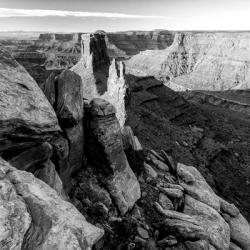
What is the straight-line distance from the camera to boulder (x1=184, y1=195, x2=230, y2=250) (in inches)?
625

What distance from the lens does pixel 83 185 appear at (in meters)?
16.3

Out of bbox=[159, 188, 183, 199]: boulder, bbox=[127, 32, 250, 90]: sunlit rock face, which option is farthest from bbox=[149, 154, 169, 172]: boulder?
bbox=[127, 32, 250, 90]: sunlit rock face

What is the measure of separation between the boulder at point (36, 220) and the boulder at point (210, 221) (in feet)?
30.2

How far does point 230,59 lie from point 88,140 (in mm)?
161348

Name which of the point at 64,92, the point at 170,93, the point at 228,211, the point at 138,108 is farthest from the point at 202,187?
the point at 170,93

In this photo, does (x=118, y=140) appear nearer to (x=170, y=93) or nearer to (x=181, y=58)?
(x=170, y=93)

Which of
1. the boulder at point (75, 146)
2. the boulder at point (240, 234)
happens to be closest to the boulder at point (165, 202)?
the boulder at point (240, 234)

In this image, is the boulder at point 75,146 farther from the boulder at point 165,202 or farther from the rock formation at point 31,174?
the boulder at point 165,202

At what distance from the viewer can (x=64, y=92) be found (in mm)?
15570

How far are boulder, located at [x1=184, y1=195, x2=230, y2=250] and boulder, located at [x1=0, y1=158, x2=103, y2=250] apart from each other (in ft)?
30.2

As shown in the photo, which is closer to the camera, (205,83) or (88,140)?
(88,140)

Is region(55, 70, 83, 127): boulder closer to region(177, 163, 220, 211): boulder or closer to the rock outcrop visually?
the rock outcrop

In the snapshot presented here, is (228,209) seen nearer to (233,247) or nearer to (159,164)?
(233,247)

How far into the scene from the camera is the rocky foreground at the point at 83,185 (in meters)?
8.42
